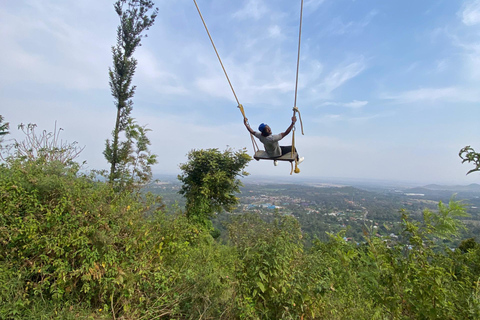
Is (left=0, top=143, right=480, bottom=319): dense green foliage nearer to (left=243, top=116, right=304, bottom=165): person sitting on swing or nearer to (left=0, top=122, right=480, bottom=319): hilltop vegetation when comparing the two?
(left=0, top=122, right=480, bottom=319): hilltop vegetation

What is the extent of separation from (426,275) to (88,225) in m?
4.58

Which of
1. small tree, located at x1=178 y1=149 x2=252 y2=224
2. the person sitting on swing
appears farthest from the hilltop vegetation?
small tree, located at x1=178 y1=149 x2=252 y2=224

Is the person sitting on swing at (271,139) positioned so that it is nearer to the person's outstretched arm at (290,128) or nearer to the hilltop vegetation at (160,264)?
the person's outstretched arm at (290,128)

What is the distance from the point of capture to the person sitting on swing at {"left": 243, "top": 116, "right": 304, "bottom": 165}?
4.55 m

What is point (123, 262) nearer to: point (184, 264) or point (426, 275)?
point (184, 264)

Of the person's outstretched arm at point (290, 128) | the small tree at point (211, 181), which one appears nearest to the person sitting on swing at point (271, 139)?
→ the person's outstretched arm at point (290, 128)

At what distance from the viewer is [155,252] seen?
443 cm

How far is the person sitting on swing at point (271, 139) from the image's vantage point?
4.55 m

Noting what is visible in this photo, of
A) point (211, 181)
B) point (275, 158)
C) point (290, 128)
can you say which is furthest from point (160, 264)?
point (211, 181)

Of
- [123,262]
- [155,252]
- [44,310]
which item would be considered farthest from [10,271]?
[155,252]

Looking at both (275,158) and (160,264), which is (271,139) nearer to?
(275,158)

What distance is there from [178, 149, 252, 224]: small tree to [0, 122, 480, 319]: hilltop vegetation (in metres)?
6.69

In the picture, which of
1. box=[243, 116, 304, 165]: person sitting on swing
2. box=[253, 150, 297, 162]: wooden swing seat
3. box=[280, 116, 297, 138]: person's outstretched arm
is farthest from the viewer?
box=[253, 150, 297, 162]: wooden swing seat

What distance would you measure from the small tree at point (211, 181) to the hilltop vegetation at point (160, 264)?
6686mm
